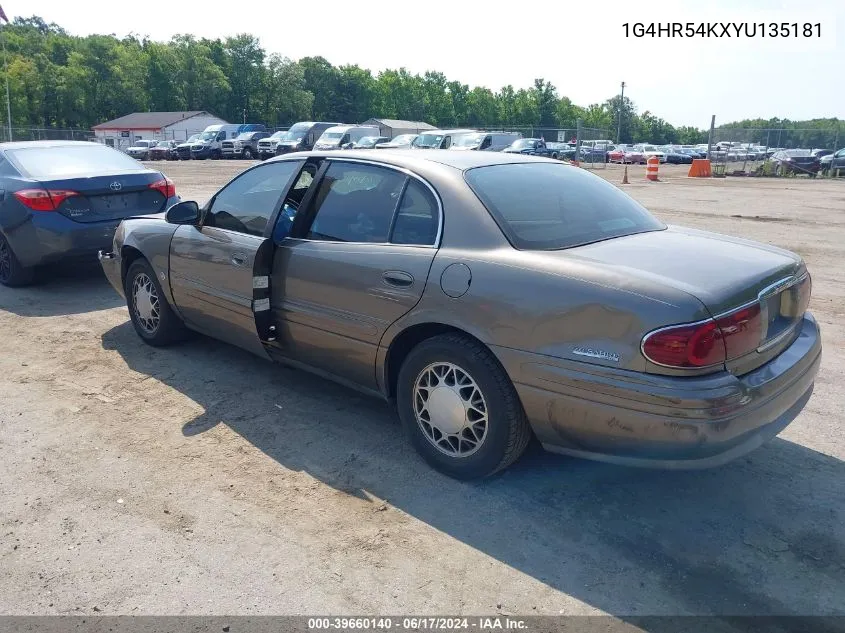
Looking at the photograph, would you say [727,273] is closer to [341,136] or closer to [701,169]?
A: [701,169]

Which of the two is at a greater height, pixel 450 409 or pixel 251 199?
pixel 251 199

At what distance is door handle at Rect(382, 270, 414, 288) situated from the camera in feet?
11.8

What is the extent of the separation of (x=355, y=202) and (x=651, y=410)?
6.87ft

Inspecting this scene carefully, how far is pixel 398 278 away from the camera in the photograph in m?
3.64

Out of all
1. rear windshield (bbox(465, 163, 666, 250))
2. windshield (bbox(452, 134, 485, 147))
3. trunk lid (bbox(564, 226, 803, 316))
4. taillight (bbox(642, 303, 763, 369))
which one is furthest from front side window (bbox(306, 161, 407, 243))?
windshield (bbox(452, 134, 485, 147))

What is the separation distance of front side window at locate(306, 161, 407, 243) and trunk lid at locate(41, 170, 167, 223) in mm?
4067

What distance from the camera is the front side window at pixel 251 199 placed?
452 centimetres

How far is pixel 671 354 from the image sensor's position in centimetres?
282

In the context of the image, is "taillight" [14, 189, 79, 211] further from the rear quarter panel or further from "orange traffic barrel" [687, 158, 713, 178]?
"orange traffic barrel" [687, 158, 713, 178]

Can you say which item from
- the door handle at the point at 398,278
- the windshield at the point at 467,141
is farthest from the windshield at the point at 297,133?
the door handle at the point at 398,278

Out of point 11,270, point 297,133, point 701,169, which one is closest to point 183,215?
point 11,270

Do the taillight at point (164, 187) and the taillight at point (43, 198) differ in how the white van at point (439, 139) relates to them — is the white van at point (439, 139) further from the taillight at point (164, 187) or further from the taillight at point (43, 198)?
the taillight at point (43, 198)

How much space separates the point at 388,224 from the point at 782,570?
247 centimetres

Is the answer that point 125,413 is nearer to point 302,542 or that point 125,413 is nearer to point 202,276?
point 202,276
